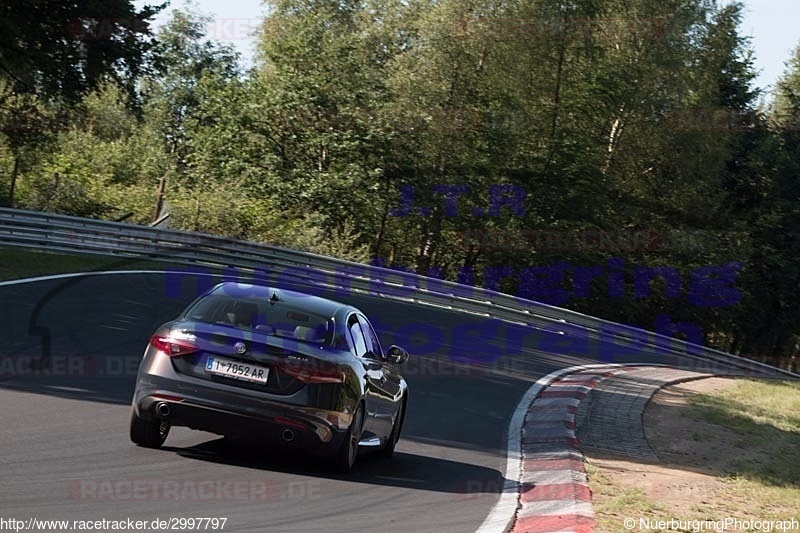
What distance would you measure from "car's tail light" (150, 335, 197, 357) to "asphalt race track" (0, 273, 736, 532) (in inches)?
32.6

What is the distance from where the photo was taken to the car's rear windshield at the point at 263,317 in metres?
Result: 8.86

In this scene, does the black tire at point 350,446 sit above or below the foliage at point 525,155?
below

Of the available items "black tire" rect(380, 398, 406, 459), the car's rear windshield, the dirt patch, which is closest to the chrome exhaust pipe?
the car's rear windshield

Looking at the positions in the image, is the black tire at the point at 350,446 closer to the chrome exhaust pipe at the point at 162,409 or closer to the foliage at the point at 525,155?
the chrome exhaust pipe at the point at 162,409

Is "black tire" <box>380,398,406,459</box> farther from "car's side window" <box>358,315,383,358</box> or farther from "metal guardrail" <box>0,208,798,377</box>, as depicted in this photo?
"metal guardrail" <box>0,208,798,377</box>

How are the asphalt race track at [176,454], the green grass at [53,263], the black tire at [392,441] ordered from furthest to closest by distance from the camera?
the green grass at [53,263]
the black tire at [392,441]
the asphalt race track at [176,454]

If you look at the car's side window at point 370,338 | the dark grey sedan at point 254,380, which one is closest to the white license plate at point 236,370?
the dark grey sedan at point 254,380

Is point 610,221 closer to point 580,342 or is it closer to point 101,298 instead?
point 580,342

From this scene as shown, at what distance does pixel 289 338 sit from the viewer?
8.72m

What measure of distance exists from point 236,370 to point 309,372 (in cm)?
54

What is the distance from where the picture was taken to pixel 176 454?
8984mm

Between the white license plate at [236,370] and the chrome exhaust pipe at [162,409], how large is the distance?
0.41 metres

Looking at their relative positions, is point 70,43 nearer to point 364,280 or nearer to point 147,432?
point 364,280

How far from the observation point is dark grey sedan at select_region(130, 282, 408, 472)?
8430 millimetres
